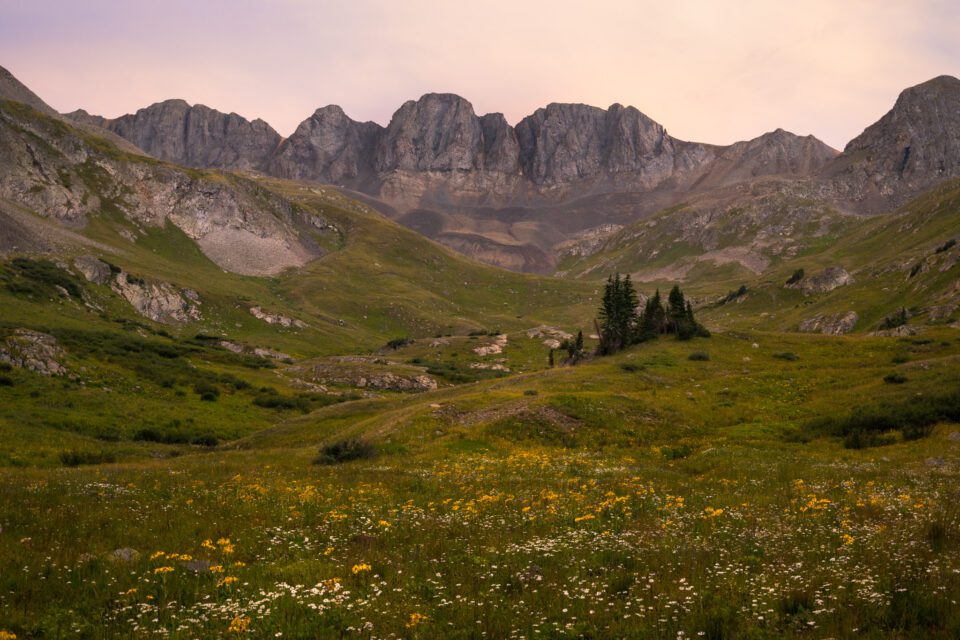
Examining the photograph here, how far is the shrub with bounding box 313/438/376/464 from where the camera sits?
3481 centimetres

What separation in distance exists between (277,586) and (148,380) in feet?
254

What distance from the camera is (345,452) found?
117ft

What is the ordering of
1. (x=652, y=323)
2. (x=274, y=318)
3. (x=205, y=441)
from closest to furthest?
(x=205, y=441)
(x=652, y=323)
(x=274, y=318)

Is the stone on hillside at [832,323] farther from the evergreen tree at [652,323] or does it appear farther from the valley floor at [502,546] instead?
the valley floor at [502,546]

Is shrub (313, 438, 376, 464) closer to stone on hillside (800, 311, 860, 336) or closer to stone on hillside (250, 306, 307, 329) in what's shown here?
Answer: stone on hillside (800, 311, 860, 336)

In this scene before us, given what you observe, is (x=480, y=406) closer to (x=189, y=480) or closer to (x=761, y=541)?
(x=189, y=480)

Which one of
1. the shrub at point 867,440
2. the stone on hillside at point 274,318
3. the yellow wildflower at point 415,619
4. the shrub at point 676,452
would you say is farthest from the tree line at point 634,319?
the stone on hillside at point 274,318

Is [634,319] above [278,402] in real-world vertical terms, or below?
above

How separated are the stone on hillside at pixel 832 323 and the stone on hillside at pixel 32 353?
5832 inches

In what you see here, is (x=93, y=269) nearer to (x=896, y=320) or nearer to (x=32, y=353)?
(x=32, y=353)

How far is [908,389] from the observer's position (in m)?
39.3

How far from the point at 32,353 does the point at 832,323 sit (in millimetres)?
155188

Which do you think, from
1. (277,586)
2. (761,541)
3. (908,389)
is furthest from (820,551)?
(908,389)

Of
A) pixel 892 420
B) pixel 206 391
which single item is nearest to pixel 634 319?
pixel 892 420
